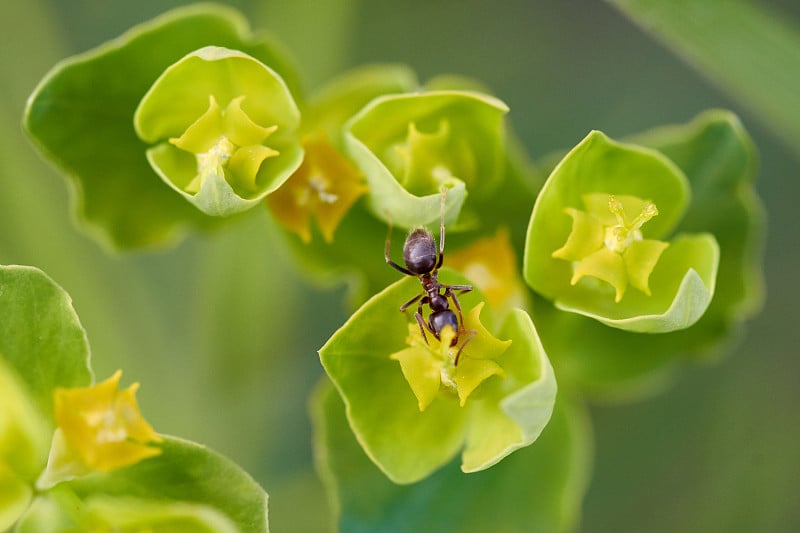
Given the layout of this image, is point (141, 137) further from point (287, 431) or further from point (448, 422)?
point (287, 431)

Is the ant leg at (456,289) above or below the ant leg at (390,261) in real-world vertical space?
above

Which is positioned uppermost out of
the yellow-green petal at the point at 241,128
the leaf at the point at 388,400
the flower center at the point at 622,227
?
the yellow-green petal at the point at 241,128

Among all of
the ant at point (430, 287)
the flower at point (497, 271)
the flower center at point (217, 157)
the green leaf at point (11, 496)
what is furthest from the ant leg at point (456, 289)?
the green leaf at point (11, 496)

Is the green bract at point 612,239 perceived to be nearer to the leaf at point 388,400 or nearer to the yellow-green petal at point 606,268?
the yellow-green petal at point 606,268

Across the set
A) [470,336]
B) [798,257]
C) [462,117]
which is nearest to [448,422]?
[470,336]

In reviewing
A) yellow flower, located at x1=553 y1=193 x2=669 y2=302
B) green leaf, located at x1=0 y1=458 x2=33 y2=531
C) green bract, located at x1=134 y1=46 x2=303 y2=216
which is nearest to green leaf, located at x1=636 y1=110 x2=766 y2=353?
yellow flower, located at x1=553 y1=193 x2=669 y2=302

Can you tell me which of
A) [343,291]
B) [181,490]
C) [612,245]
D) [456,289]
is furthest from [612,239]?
[343,291]

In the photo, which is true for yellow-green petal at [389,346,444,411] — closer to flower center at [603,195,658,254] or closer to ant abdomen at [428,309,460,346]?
ant abdomen at [428,309,460,346]
